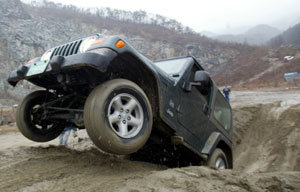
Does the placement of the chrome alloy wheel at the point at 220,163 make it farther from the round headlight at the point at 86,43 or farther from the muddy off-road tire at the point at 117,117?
the round headlight at the point at 86,43

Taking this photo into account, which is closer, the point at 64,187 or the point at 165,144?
the point at 64,187

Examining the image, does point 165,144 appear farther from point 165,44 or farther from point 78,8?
point 78,8

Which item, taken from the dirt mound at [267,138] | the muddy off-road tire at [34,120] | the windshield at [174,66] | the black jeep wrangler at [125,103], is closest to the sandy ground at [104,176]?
the muddy off-road tire at [34,120]

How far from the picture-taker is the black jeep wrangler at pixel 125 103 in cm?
230

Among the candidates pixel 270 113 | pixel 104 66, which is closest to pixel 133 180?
pixel 104 66

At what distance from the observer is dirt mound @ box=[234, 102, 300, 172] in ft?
21.1

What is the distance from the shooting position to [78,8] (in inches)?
3012

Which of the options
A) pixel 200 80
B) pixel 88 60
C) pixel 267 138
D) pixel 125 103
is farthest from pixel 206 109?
pixel 267 138

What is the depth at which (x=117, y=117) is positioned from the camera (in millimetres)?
2369

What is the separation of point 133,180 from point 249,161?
19.4 feet

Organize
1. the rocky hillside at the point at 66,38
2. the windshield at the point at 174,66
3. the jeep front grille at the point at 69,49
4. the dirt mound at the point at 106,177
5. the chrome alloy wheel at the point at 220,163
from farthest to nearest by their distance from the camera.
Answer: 1. the rocky hillside at the point at 66,38
2. the chrome alloy wheel at the point at 220,163
3. the windshield at the point at 174,66
4. the jeep front grille at the point at 69,49
5. the dirt mound at the point at 106,177

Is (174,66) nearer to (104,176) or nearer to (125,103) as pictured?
(125,103)

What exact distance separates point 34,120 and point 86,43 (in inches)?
57.4

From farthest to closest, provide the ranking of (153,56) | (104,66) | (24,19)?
(153,56) < (24,19) < (104,66)
